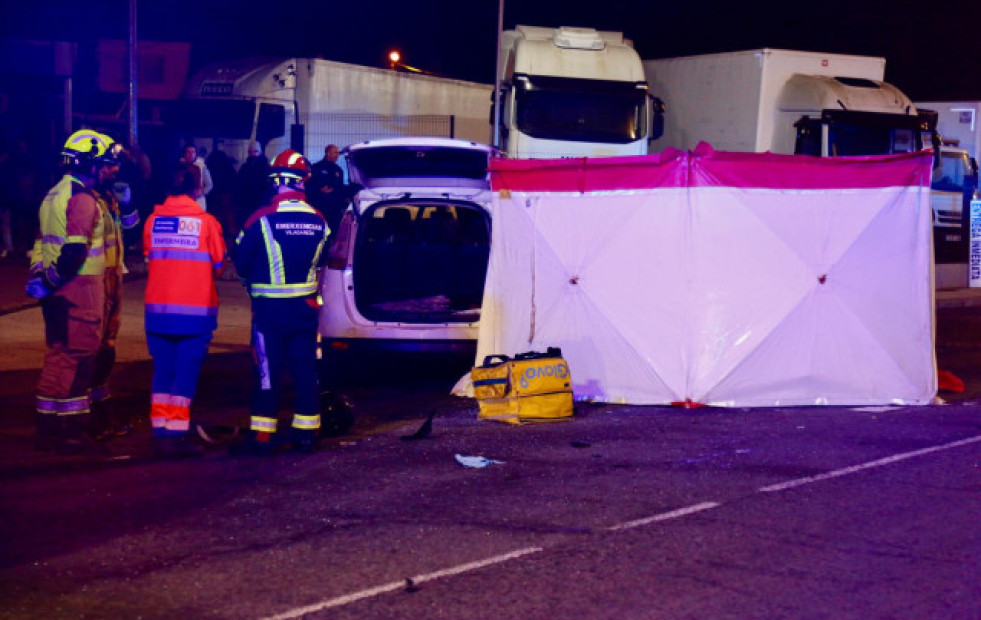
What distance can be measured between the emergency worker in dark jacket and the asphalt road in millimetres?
262

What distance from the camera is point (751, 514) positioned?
21.8 feet

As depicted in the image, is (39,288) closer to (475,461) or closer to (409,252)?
(475,461)

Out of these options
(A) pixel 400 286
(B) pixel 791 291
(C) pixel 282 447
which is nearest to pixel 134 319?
(A) pixel 400 286

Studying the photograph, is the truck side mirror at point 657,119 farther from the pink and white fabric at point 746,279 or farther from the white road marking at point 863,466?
the white road marking at point 863,466

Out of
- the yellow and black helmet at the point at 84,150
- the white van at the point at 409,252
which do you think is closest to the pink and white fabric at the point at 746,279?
the white van at the point at 409,252

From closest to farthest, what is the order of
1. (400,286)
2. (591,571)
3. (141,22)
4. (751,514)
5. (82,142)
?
(591,571) → (751,514) → (82,142) → (400,286) → (141,22)

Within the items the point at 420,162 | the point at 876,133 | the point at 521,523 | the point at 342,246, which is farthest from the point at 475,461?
the point at 876,133

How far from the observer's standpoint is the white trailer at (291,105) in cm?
2131

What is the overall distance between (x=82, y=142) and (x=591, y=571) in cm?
468

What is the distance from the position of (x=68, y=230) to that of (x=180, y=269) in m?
0.77

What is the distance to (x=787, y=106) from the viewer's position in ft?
68.8

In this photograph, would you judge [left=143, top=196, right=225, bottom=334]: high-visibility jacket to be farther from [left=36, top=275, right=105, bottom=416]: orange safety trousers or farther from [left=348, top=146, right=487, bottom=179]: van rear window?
[left=348, top=146, right=487, bottom=179]: van rear window

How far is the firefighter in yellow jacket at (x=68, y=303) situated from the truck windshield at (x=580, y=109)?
10.8m

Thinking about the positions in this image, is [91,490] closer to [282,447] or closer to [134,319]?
[282,447]
